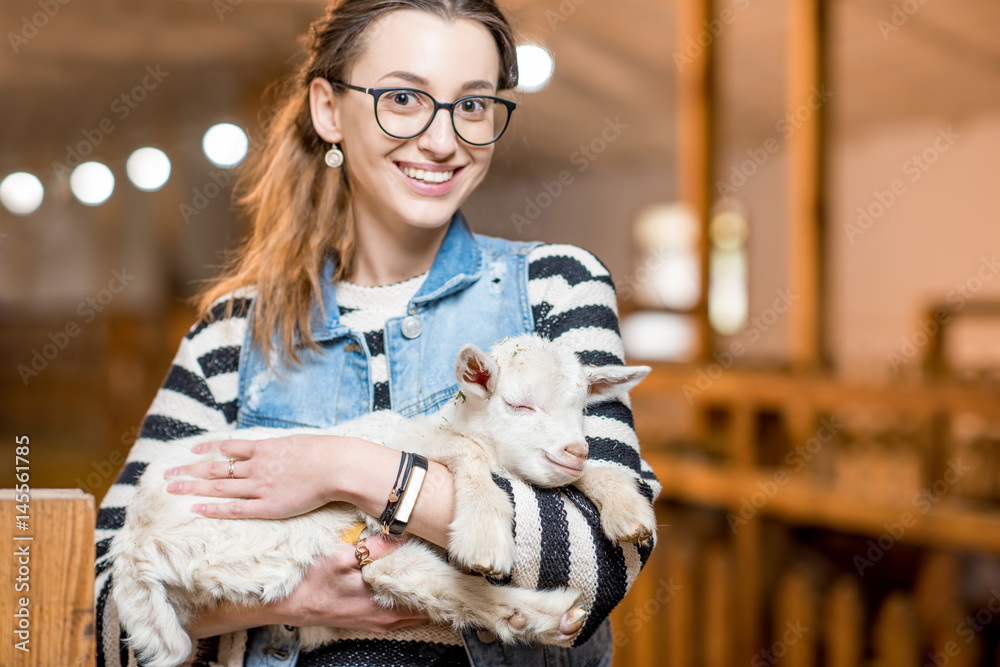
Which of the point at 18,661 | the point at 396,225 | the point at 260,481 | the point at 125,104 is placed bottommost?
the point at 18,661

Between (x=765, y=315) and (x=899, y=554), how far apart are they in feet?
21.7

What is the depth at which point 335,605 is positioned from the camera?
1273mm

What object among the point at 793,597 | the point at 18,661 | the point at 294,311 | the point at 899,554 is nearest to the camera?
the point at 18,661

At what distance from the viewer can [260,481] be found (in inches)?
50.4

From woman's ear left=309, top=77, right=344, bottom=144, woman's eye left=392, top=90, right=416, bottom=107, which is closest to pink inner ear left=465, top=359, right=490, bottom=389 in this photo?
woman's eye left=392, top=90, right=416, bottom=107

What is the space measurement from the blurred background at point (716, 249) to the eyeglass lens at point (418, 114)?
12.3 inches

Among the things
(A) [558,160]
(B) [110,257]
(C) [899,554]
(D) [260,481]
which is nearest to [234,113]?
(B) [110,257]

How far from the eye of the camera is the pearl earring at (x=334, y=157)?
5.37 ft

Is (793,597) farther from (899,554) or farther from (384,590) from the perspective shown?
(384,590)

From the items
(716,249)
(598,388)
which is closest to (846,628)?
(598,388)

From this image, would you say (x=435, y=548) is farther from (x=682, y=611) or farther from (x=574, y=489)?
(x=682, y=611)

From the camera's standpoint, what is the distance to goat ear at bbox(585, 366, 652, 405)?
1326 millimetres

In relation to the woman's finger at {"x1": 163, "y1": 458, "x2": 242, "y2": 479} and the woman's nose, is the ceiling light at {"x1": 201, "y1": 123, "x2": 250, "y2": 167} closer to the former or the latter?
the woman's nose

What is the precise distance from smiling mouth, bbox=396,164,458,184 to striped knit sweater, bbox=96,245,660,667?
0.20 metres
